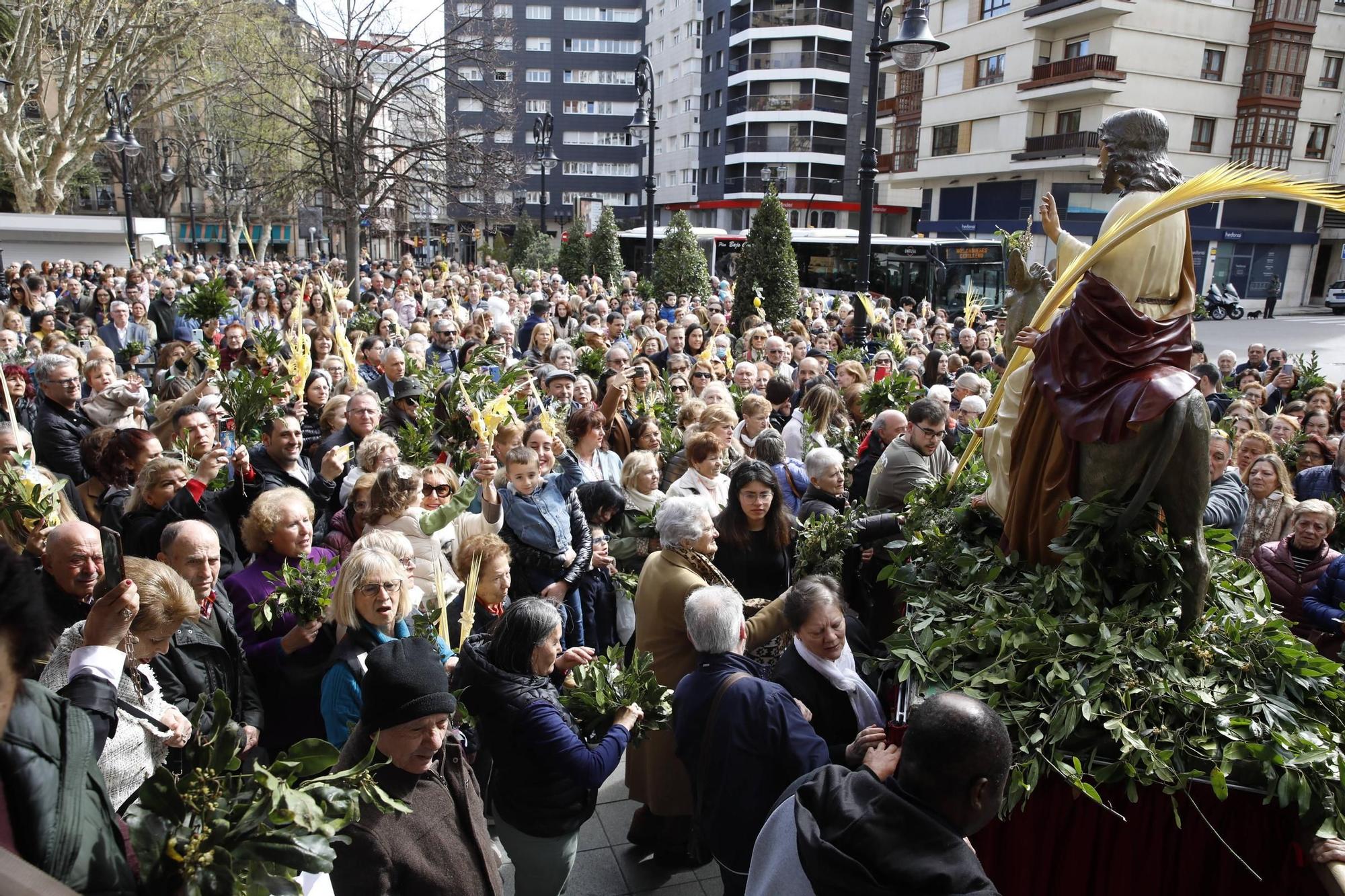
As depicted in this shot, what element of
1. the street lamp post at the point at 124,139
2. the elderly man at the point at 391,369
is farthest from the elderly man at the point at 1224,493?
the street lamp post at the point at 124,139

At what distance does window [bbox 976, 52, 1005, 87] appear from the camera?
4041cm

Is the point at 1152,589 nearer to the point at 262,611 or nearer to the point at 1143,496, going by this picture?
the point at 1143,496

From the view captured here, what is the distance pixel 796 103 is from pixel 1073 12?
24.6 metres

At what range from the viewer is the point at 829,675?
3.72 meters

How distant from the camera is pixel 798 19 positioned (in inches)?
2275

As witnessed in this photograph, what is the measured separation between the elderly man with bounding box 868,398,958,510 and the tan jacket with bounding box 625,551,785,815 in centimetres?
133

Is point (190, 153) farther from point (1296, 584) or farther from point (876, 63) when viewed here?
point (1296, 584)

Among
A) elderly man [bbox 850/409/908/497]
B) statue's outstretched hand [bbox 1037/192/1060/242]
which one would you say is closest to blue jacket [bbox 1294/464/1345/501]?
elderly man [bbox 850/409/908/497]

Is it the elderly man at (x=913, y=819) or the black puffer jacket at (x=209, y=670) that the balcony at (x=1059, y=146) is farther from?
the elderly man at (x=913, y=819)

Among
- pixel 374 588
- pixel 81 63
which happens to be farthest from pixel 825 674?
pixel 81 63

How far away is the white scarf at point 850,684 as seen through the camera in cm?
371

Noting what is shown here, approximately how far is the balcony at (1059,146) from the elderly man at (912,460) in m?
34.6

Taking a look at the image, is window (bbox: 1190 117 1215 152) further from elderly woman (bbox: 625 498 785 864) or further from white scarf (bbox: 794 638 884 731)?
white scarf (bbox: 794 638 884 731)

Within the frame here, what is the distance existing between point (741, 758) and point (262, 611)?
6.73ft
